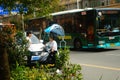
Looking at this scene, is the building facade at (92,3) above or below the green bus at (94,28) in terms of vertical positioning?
above

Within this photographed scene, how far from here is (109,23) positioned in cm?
2444

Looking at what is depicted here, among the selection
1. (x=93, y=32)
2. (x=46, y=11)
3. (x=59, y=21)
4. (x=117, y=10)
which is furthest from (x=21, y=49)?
(x=59, y=21)

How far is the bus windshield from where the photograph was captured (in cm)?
2400

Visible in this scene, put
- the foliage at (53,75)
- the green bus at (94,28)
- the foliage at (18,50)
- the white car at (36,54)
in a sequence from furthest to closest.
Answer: the green bus at (94,28), the white car at (36,54), the foliage at (18,50), the foliage at (53,75)

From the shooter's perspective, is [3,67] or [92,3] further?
[92,3]

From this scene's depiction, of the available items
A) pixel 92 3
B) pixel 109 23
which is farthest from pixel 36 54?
pixel 92 3

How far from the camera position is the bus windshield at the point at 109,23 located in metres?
24.0

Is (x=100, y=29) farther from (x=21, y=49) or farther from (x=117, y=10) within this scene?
(x=21, y=49)

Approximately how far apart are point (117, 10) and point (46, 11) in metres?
17.3

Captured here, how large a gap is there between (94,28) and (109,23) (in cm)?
123

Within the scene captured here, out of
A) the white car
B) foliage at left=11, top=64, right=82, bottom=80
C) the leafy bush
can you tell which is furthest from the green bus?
foliage at left=11, top=64, right=82, bottom=80

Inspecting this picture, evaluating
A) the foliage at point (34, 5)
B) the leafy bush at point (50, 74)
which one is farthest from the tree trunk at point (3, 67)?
the foliage at point (34, 5)

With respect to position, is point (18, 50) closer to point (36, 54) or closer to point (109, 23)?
point (36, 54)

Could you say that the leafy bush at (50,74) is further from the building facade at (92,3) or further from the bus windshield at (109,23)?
the building facade at (92,3)
